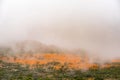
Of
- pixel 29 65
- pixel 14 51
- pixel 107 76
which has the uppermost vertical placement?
pixel 14 51

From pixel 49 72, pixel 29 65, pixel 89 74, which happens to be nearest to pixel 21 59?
pixel 29 65

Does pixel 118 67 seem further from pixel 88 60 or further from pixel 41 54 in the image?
pixel 41 54

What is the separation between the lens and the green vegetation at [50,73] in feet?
96.8

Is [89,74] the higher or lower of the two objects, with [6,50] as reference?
lower

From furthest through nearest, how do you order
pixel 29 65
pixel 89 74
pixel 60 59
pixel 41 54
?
pixel 41 54 < pixel 60 59 < pixel 29 65 < pixel 89 74

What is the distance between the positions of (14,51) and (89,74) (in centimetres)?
1247

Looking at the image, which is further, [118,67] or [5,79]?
[118,67]

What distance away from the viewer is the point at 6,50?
40.4 metres

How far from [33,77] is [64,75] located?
2856 mm

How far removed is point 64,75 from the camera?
3016cm

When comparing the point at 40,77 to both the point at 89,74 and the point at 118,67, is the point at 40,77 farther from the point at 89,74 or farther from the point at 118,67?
the point at 118,67

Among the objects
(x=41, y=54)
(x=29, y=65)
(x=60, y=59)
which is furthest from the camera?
(x=41, y=54)

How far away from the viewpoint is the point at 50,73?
31047 mm

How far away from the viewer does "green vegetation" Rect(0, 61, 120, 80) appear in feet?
96.8
